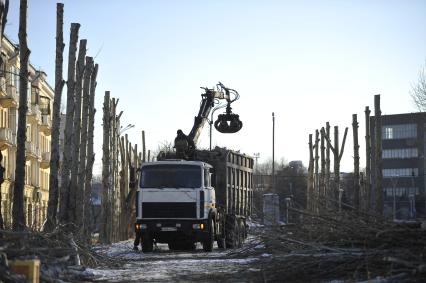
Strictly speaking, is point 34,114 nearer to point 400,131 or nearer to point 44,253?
point 44,253

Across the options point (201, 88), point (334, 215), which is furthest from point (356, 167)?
point (334, 215)

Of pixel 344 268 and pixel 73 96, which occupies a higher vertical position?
pixel 73 96

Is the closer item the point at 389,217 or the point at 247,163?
the point at 389,217

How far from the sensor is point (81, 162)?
89.3 ft

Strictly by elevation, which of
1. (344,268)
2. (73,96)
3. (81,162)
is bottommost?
(344,268)

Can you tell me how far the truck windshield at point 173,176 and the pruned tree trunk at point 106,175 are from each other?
278 inches

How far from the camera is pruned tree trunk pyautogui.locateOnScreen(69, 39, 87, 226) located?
25625mm

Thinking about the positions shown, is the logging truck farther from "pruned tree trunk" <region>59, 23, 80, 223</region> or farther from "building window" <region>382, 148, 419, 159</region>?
"building window" <region>382, 148, 419, 159</region>

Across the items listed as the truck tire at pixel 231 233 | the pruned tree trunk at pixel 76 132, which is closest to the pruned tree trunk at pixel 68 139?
the pruned tree trunk at pixel 76 132

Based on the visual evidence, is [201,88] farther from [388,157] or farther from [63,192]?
[388,157]

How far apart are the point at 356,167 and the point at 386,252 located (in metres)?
24.2

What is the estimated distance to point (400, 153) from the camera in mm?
104250

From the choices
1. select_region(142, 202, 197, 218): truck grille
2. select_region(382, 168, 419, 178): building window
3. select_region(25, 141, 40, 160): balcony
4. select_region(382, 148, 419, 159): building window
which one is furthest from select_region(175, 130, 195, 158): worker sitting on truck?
select_region(382, 148, 419, 159): building window

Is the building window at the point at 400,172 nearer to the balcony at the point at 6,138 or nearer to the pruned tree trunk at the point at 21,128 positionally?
the balcony at the point at 6,138
